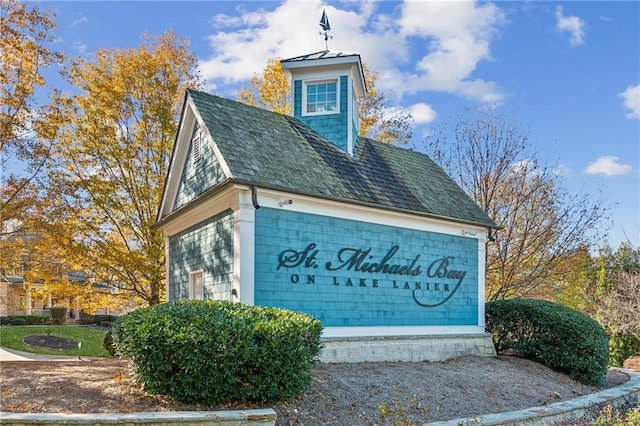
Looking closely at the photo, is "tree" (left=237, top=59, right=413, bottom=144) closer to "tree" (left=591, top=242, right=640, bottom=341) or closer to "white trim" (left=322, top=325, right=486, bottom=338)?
Answer: "tree" (left=591, top=242, right=640, bottom=341)

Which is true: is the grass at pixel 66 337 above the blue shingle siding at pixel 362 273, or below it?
below

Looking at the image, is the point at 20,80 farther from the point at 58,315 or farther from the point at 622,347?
the point at 58,315

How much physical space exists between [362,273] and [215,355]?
17.0 ft

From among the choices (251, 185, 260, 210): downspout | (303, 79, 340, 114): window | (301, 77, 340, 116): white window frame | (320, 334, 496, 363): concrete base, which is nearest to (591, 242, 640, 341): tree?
(320, 334, 496, 363): concrete base

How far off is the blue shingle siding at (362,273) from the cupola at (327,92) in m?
2.98

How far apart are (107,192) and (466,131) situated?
1282 cm

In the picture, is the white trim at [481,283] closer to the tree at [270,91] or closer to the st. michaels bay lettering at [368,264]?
the st. michaels bay lettering at [368,264]

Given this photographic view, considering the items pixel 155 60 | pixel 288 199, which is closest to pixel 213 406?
pixel 288 199

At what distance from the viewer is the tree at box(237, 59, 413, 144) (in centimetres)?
1927

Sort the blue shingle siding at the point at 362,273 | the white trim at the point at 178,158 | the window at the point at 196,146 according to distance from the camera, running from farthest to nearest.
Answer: the white trim at the point at 178,158 → the window at the point at 196,146 → the blue shingle siding at the point at 362,273

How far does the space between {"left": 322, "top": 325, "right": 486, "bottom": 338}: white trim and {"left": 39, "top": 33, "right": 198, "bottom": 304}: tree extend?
6.77m

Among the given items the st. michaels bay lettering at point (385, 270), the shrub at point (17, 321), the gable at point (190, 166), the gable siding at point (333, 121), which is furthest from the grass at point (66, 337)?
the shrub at point (17, 321)

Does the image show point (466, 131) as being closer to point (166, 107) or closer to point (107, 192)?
point (166, 107)

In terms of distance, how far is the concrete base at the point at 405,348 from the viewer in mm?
9641
